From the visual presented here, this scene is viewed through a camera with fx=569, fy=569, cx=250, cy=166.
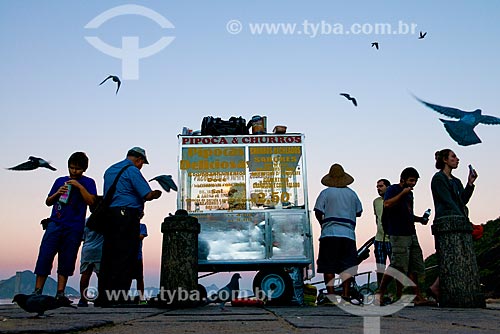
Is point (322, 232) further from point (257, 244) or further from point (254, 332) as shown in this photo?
point (254, 332)

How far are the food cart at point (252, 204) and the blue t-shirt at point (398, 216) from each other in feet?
5.79

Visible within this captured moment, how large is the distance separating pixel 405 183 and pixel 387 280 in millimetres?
1211

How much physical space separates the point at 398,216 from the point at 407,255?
49 centimetres

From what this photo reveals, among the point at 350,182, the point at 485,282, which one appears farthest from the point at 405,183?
the point at 485,282

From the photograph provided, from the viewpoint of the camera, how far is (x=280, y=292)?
26.9 feet

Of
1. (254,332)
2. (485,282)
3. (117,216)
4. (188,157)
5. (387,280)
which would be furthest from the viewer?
(485,282)

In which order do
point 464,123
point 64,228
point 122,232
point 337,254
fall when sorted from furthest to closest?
point 464,123
point 337,254
point 122,232
point 64,228

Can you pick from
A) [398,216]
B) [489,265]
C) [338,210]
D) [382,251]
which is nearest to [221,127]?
[338,210]

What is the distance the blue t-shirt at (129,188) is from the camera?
5.87 m

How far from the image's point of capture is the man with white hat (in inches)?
273

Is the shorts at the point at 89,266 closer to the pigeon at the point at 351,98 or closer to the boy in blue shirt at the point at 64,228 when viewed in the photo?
the boy in blue shirt at the point at 64,228

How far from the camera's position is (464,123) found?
27.6 feet

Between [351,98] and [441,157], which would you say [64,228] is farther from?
[351,98]

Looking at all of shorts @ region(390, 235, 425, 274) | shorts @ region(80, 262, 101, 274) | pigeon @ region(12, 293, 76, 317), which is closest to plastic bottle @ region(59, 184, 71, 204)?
pigeon @ region(12, 293, 76, 317)
